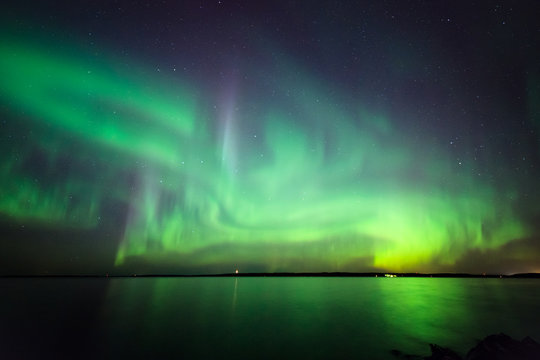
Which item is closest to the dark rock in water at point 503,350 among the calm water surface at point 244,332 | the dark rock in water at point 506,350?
the dark rock in water at point 506,350

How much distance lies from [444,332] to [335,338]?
32.0ft

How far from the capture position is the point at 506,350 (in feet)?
44.3

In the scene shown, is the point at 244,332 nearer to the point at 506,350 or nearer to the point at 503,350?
the point at 503,350

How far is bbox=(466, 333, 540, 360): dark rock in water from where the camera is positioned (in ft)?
41.9

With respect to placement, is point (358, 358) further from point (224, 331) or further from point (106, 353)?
point (106, 353)

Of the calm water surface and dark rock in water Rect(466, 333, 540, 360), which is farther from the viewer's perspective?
the calm water surface

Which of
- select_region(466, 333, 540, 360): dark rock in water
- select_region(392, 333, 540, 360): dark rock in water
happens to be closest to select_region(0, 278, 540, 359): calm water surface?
select_region(392, 333, 540, 360): dark rock in water

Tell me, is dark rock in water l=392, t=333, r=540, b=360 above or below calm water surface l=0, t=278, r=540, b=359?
above

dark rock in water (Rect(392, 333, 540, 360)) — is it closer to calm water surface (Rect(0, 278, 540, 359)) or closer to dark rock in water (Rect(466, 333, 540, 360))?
dark rock in water (Rect(466, 333, 540, 360))

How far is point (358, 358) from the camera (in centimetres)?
1741

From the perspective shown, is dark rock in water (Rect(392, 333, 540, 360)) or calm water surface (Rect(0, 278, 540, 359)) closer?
dark rock in water (Rect(392, 333, 540, 360))

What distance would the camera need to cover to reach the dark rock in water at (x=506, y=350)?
12766 mm

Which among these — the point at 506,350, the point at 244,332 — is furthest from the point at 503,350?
the point at 244,332

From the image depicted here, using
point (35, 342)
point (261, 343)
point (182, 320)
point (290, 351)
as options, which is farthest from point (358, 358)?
point (35, 342)
